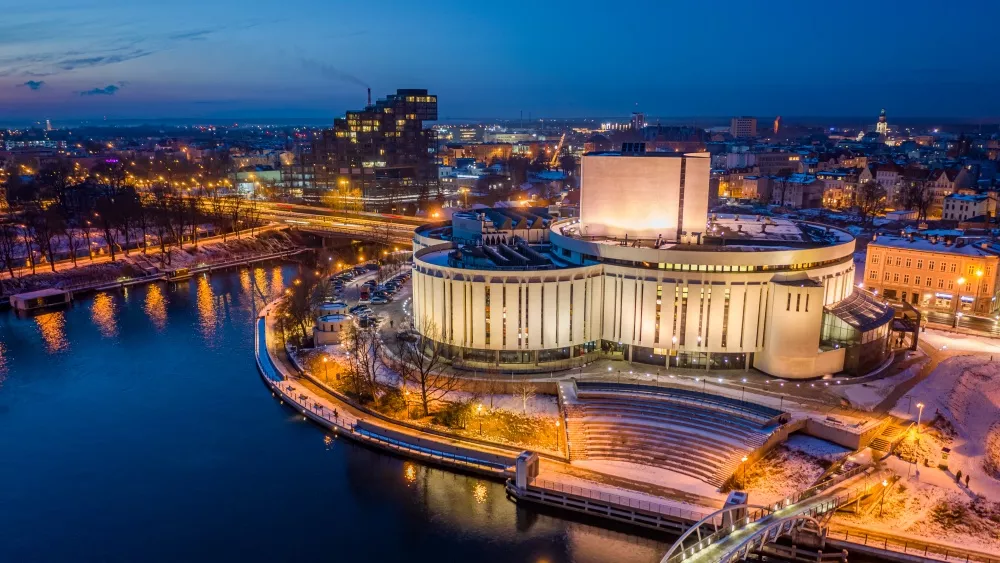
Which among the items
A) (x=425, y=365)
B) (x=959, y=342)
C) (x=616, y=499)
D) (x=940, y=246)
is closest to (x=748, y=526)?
(x=616, y=499)

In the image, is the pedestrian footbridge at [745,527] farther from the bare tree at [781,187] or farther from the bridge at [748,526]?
the bare tree at [781,187]

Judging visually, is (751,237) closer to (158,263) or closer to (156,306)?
(156,306)

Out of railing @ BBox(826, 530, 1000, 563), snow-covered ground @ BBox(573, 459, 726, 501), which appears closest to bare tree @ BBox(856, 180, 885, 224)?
snow-covered ground @ BBox(573, 459, 726, 501)

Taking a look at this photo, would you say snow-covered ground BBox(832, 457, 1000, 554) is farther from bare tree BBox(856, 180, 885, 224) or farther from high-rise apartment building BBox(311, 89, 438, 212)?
high-rise apartment building BBox(311, 89, 438, 212)

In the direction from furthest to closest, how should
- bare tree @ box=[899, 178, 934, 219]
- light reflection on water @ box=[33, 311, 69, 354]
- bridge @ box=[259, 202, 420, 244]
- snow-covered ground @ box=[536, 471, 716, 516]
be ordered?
1. bare tree @ box=[899, 178, 934, 219]
2. bridge @ box=[259, 202, 420, 244]
3. light reflection on water @ box=[33, 311, 69, 354]
4. snow-covered ground @ box=[536, 471, 716, 516]

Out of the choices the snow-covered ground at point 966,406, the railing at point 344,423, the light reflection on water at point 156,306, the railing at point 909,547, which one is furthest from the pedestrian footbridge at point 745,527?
the light reflection on water at point 156,306
